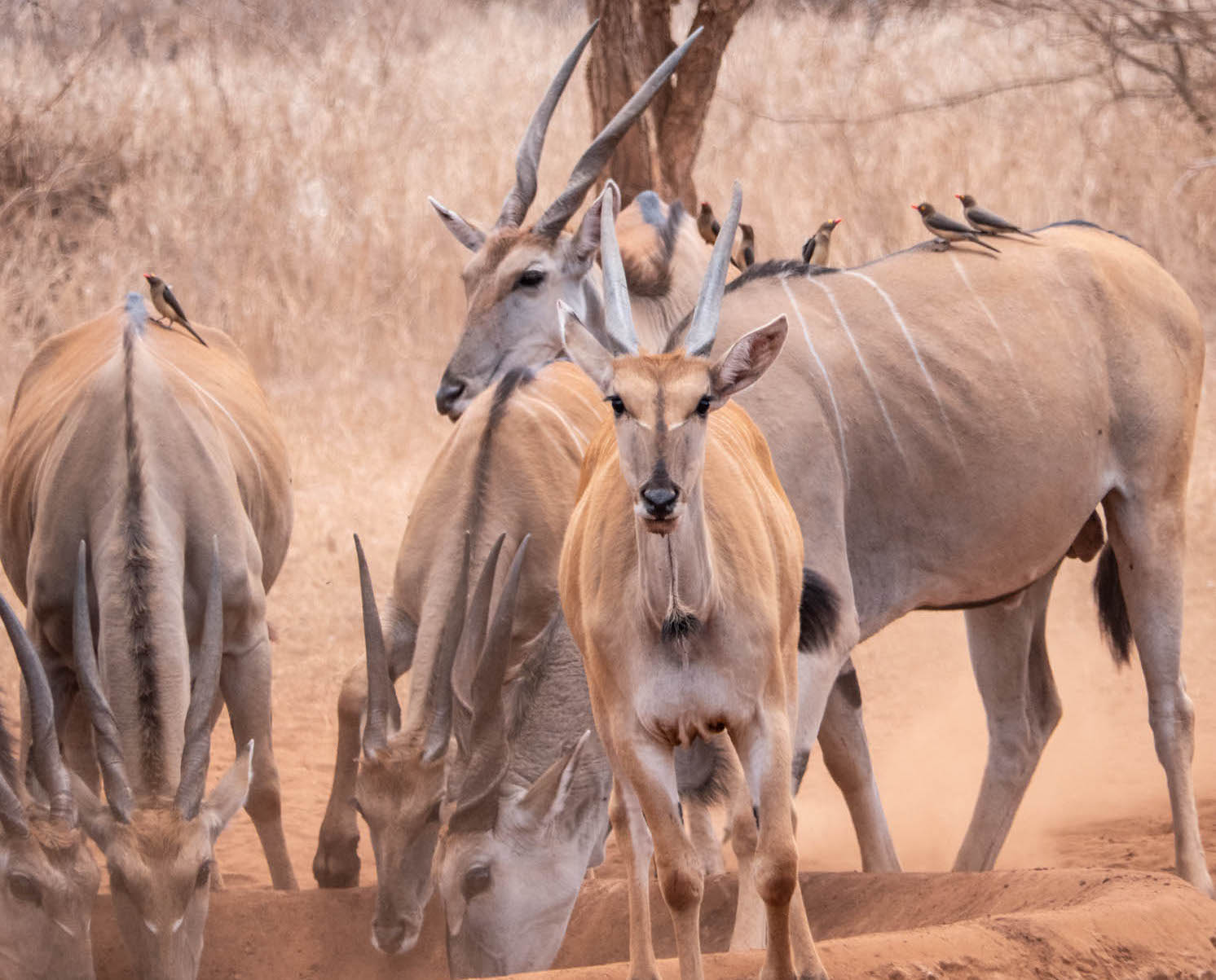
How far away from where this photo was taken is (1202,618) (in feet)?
28.1

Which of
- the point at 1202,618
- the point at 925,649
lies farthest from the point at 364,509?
the point at 1202,618

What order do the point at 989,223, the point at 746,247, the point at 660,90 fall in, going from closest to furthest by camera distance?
the point at 989,223, the point at 746,247, the point at 660,90

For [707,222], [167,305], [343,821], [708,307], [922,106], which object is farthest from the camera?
[922,106]

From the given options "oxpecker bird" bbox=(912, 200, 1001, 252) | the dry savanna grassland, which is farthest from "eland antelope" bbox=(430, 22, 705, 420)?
the dry savanna grassland

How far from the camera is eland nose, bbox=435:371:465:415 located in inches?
198

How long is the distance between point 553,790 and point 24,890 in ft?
3.83

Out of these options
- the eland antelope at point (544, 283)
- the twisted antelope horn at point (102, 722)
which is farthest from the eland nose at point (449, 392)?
the twisted antelope horn at point (102, 722)

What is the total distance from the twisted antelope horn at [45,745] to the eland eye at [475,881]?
2.85ft

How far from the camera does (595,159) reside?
5.24 meters

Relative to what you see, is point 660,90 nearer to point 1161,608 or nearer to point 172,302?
point 172,302

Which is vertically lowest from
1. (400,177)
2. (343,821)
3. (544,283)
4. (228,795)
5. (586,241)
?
(343,821)

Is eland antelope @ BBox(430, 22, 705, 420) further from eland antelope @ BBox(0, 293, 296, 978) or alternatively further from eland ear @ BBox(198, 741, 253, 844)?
eland ear @ BBox(198, 741, 253, 844)

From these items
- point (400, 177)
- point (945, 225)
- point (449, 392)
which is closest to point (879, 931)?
point (449, 392)

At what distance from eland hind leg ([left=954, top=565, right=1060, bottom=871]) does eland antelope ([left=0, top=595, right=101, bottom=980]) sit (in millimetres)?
2549
